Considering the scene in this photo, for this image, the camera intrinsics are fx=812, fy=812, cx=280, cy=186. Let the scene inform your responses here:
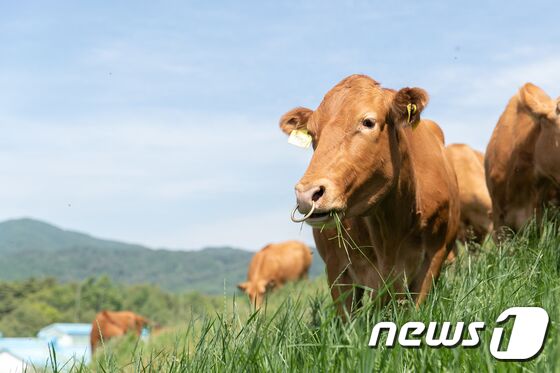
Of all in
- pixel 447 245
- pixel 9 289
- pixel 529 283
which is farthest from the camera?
pixel 9 289

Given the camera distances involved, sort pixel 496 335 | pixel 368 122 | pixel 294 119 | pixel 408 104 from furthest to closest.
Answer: pixel 294 119 < pixel 408 104 < pixel 368 122 < pixel 496 335

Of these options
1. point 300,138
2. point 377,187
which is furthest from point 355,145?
point 300,138

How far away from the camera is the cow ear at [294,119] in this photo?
21.0ft

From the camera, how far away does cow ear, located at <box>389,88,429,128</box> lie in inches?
237

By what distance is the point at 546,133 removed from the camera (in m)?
8.63

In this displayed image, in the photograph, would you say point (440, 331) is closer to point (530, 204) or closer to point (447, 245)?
point (447, 245)

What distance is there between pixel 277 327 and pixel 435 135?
3502 mm

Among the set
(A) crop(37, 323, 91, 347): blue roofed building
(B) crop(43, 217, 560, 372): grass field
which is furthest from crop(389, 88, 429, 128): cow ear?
(A) crop(37, 323, 91, 347): blue roofed building

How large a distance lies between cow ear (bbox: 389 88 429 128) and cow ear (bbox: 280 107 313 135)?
2.40 feet

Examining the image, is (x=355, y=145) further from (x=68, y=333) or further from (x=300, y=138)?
(x=68, y=333)

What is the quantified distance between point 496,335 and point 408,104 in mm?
2428

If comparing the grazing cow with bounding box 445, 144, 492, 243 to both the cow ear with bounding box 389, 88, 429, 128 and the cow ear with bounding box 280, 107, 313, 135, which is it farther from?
the cow ear with bounding box 389, 88, 429, 128

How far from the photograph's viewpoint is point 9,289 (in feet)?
414

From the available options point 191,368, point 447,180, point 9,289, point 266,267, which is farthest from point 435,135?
point 9,289
